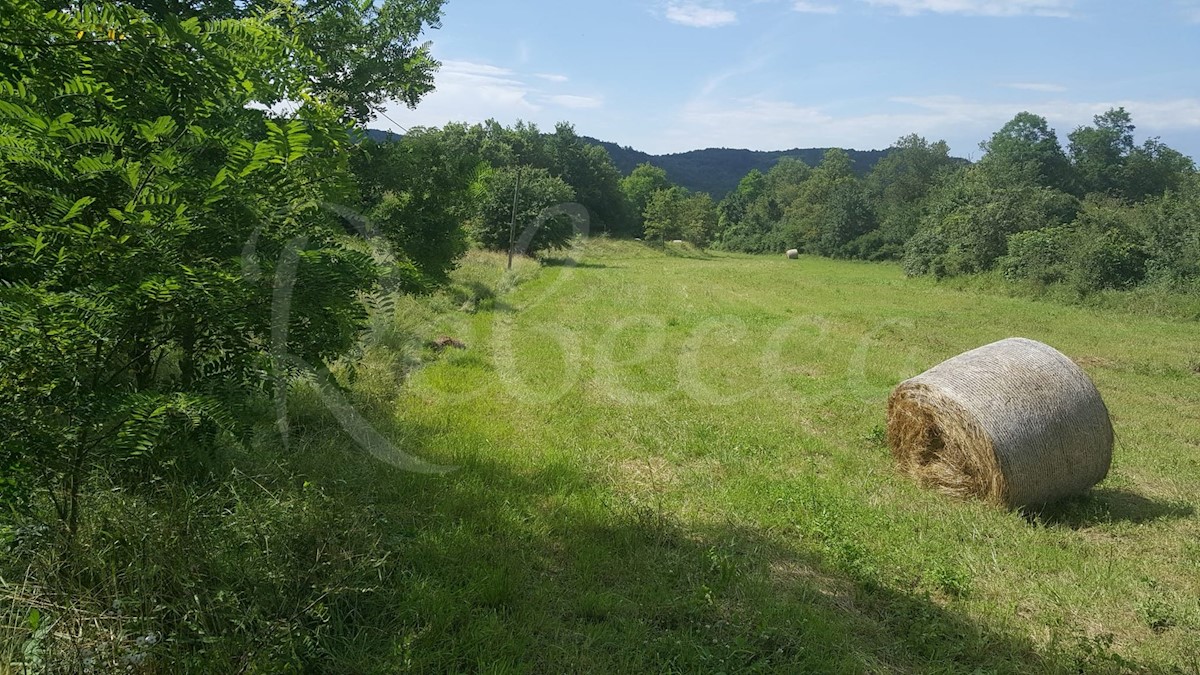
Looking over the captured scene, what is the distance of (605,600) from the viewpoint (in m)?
4.16

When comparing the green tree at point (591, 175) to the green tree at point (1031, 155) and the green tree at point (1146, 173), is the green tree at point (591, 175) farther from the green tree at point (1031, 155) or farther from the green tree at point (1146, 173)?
the green tree at point (1146, 173)

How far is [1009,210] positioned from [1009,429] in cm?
3248

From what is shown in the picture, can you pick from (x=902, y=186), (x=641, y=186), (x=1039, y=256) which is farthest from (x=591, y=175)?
(x=1039, y=256)

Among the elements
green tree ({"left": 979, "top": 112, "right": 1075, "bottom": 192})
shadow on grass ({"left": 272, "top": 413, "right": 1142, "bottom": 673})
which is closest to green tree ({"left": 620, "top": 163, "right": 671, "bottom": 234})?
green tree ({"left": 979, "top": 112, "right": 1075, "bottom": 192})

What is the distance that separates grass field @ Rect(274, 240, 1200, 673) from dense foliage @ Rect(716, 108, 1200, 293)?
1853 cm

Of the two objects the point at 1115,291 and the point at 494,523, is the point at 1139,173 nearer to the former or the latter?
the point at 1115,291

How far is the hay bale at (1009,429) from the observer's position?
6.20 meters

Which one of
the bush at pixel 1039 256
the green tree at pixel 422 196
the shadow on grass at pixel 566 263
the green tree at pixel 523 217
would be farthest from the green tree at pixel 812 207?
the green tree at pixel 422 196

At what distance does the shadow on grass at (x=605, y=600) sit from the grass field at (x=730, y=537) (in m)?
0.02

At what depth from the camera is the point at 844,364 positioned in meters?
12.4

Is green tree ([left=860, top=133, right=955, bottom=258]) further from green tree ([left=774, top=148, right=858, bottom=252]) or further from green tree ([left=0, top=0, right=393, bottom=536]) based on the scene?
green tree ([left=0, top=0, right=393, bottom=536])

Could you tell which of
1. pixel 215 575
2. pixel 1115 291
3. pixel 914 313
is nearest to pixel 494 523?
pixel 215 575

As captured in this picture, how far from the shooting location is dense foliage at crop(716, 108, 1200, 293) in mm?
26094

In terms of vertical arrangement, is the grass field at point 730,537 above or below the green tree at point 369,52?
below
